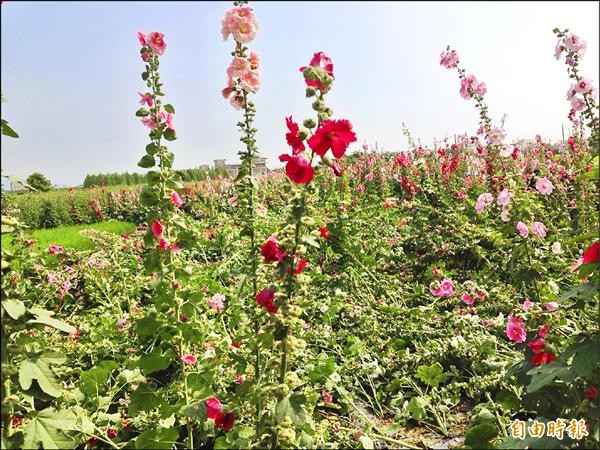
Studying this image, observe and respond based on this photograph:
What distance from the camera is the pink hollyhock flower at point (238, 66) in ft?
6.07

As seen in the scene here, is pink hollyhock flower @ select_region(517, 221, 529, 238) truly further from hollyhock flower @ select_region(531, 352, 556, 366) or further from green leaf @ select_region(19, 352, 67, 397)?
green leaf @ select_region(19, 352, 67, 397)

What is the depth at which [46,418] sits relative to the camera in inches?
59.5

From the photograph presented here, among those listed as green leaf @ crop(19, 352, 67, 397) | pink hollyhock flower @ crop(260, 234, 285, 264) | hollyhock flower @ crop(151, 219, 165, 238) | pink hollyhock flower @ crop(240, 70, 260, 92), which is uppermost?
pink hollyhock flower @ crop(240, 70, 260, 92)

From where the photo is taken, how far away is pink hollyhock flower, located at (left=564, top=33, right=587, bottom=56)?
105 inches

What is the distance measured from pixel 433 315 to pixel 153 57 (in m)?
2.63

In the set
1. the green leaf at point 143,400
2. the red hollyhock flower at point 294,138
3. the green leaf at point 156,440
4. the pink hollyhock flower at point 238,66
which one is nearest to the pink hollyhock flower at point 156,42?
the pink hollyhock flower at point 238,66

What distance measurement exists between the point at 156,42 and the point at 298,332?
6.32 ft

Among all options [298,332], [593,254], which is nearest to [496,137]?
[593,254]

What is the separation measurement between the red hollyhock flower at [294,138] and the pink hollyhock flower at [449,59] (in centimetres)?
243

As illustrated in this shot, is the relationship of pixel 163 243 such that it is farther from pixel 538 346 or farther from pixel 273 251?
pixel 538 346

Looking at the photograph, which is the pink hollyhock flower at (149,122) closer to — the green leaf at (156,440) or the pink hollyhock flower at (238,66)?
the pink hollyhock flower at (238,66)

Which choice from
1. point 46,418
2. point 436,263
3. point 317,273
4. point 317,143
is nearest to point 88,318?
point 317,273

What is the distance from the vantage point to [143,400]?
1.92 meters

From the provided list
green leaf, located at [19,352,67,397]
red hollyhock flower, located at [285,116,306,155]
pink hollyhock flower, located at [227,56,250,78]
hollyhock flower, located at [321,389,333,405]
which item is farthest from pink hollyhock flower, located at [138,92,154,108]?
hollyhock flower, located at [321,389,333,405]
